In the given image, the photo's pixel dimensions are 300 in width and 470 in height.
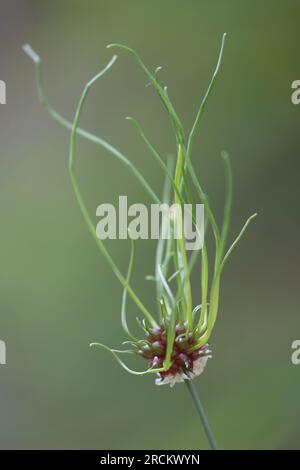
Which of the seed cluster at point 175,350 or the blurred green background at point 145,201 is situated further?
the blurred green background at point 145,201

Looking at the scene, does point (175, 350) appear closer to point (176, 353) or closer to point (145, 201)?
point (176, 353)

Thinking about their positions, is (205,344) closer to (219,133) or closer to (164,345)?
(164,345)

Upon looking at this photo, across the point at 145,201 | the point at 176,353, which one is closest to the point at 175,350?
the point at 176,353

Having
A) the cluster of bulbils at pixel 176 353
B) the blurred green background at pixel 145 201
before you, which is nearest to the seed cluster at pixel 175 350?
the cluster of bulbils at pixel 176 353

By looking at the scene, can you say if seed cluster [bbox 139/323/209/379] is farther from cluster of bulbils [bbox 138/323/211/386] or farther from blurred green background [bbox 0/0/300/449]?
blurred green background [bbox 0/0/300/449]

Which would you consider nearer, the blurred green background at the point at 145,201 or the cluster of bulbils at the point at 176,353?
the cluster of bulbils at the point at 176,353

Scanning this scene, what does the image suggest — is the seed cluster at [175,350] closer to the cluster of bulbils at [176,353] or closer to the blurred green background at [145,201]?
the cluster of bulbils at [176,353]
